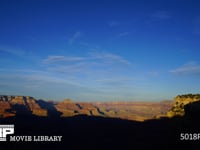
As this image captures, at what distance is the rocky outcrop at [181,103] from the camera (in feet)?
400

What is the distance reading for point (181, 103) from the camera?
13388cm

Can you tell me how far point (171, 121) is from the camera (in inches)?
4668

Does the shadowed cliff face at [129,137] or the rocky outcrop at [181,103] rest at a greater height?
the rocky outcrop at [181,103]

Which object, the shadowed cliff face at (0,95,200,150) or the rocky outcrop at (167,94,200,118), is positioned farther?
the rocky outcrop at (167,94,200,118)

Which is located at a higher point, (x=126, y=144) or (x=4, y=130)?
(x=4, y=130)

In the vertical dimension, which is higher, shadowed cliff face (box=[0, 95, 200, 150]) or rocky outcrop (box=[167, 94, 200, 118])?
rocky outcrop (box=[167, 94, 200, 118])

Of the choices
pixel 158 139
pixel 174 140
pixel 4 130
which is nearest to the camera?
pixel 4 130

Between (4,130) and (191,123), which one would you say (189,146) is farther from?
(4,130)

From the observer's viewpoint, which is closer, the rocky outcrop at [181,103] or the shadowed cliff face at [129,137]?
the shadowed cliff face at [129,137]

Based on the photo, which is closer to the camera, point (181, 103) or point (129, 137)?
point (129, 137)

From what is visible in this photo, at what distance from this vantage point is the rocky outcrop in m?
122

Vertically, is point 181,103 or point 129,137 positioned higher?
point 181,103

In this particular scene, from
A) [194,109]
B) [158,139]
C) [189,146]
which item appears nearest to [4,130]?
[189,146]

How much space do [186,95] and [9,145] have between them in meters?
85.5
